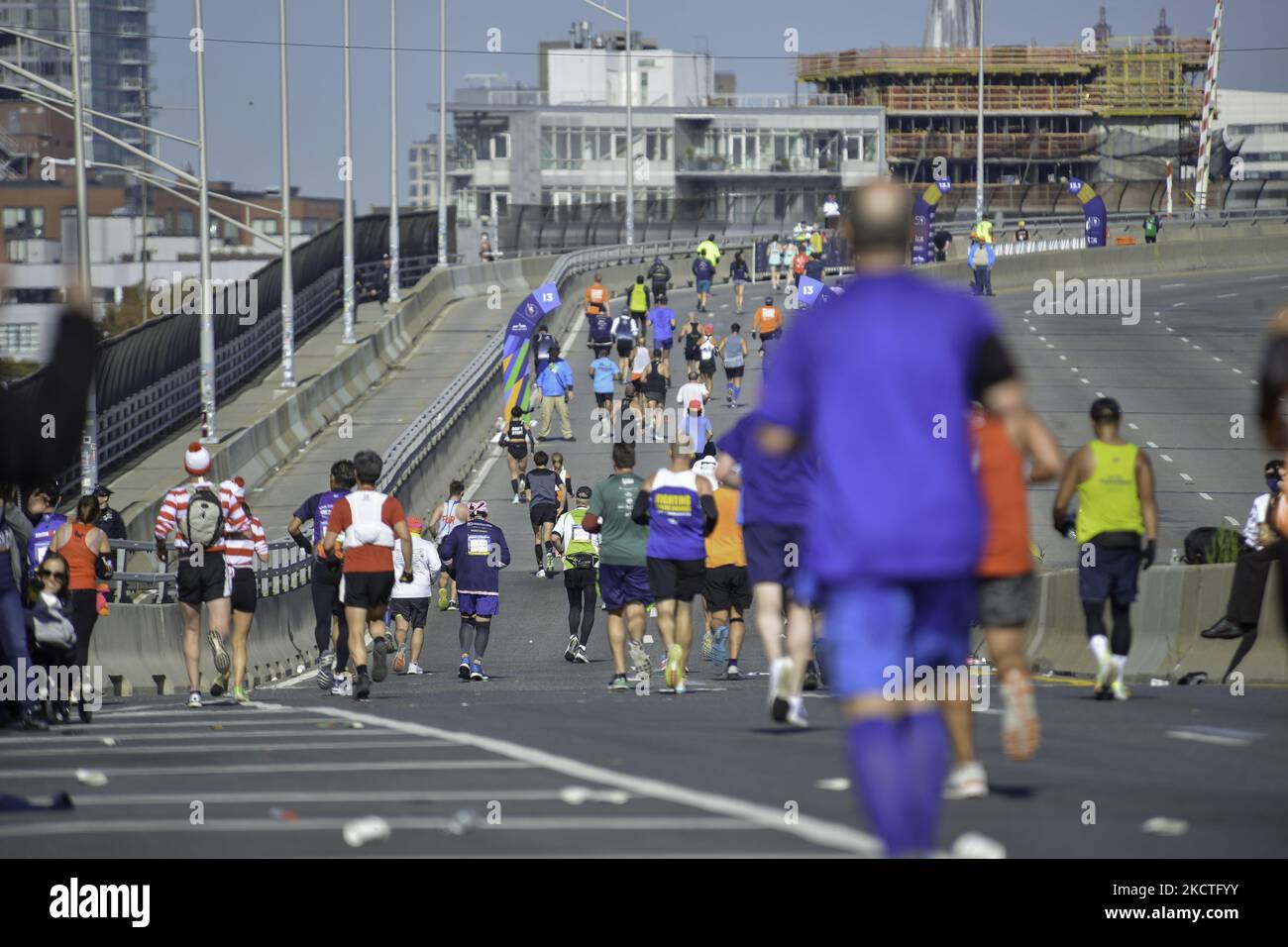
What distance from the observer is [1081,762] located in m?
8.91

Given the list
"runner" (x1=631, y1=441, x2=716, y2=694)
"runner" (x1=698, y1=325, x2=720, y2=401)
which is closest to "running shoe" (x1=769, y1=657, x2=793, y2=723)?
"runner" (x1=631, y1=441, x2=716, y2=694)

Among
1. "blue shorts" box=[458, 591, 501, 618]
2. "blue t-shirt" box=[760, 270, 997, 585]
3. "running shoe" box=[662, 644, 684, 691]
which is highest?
"blue t-shirt" box=[760, 270, 997, 585]

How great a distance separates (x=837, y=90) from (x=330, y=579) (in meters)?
146

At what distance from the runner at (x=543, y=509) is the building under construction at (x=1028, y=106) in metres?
125

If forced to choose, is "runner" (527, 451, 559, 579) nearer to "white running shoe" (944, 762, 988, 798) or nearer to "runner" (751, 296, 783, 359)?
"runner" (751, 296, 783, 359)

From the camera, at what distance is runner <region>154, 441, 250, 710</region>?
15.3 m

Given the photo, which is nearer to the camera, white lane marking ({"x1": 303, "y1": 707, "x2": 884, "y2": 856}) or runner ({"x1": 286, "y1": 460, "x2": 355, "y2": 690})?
white lane marking ({"x1": 303, "y1": 707, "x2": 884, "y2": 856})

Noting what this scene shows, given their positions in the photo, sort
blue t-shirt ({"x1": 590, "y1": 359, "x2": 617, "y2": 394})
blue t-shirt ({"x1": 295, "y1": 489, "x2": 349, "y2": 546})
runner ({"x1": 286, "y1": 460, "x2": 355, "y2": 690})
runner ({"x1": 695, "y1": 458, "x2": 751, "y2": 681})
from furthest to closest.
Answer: blue t-shirt ({"x1": 590, "y1": 359, "x2": 617, "y2": 394}), blue t-shirt ({"x1": 295, "y1": 489, "x2": 349, "y2": 546}), runner ({"x1": 695, "y1": 458, "x2": 751, "y2": 681}), runner ({"x1": 286, "y1": 460, "x2": 355, "y2": 690})

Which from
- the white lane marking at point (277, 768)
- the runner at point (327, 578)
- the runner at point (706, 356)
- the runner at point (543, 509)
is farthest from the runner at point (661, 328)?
the white lane marking at point (277, 768)

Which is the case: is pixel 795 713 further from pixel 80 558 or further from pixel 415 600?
pixel 415 600

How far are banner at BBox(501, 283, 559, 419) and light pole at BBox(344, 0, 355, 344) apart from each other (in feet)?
37.0

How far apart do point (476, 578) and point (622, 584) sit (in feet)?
10.5

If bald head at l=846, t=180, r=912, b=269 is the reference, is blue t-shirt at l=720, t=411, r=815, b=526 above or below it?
below

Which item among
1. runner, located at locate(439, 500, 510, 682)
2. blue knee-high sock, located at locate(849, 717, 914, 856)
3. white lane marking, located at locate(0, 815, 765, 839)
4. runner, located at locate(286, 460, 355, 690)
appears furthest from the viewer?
runner, located at locate(439, 500, 510, 682)
